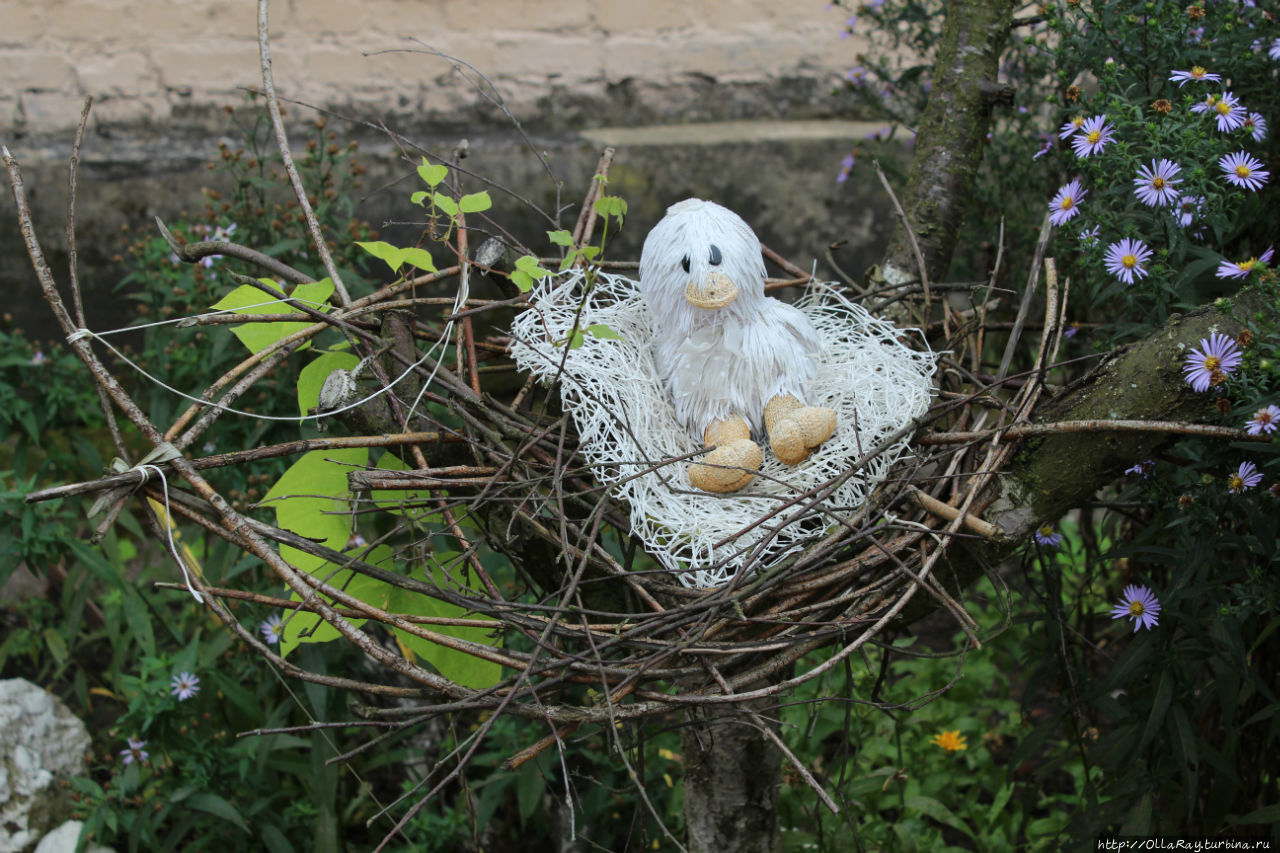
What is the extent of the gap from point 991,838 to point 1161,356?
4.40ft

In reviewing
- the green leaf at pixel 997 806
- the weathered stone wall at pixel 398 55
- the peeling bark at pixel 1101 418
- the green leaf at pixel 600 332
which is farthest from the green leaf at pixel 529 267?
the weathered stone wall at pixel 398 55

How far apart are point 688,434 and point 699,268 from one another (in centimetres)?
29

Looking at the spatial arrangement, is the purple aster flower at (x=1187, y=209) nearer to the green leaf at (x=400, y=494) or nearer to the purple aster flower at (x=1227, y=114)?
the purple aster flower at (x=1227, y=114)

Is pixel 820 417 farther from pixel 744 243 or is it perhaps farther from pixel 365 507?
pixel 365 507

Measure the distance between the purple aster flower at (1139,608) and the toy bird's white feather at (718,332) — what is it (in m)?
0.63

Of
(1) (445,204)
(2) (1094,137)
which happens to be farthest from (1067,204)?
→ (1) (445,204)

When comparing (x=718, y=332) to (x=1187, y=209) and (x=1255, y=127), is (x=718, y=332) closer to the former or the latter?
(x=1187, y=209)

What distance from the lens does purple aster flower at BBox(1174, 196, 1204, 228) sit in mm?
1493

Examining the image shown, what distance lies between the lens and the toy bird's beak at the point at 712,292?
1.61 m

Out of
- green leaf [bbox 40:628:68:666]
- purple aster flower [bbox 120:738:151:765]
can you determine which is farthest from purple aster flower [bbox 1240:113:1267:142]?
green leaf [bbox 40:628:68:666]

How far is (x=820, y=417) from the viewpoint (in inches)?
62.7

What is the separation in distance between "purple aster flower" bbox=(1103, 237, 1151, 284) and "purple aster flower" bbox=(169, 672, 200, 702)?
189 cm

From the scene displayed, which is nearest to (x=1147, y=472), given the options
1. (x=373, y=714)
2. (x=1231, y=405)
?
(x=1231, y=405)

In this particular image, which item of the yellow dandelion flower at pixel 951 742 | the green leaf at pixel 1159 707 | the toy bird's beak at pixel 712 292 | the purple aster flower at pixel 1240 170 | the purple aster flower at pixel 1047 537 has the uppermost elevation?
the purple aster flower at pixel 1240 170
